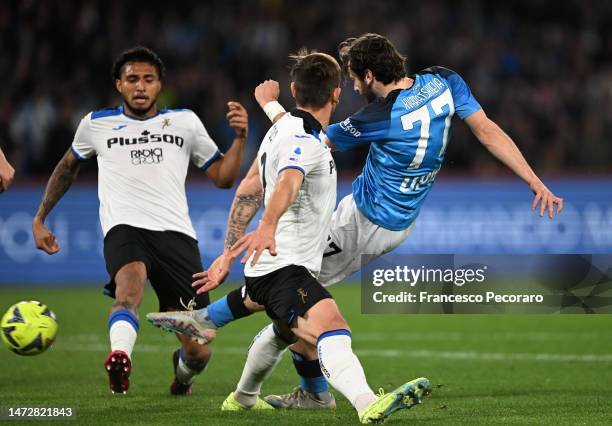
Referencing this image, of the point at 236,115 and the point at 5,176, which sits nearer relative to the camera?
the point at 5,176

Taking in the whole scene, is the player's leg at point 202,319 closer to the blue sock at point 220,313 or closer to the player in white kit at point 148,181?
the blue sock at point 220,313

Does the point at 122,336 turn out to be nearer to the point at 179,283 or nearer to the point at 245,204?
the point at 179,283

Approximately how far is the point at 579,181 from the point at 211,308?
39.9ft

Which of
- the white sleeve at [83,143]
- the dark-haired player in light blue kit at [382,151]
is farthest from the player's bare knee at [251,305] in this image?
the white sleeve at [83,143]

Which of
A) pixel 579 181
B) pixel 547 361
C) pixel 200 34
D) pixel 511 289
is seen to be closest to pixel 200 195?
pixel 200 34

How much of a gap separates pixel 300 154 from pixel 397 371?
3.91 metres

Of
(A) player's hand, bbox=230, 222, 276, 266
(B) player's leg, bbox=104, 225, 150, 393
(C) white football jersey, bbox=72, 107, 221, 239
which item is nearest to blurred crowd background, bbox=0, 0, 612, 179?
(C) white football jersey, bbox=72, 107, 221, 239

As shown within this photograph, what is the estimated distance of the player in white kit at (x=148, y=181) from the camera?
8.14 m

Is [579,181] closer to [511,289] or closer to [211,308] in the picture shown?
[511,289]

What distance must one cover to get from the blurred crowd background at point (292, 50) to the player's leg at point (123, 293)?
10.1 meters

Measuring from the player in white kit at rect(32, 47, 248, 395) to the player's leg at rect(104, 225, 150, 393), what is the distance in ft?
0.04

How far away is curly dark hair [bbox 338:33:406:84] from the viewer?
7332 millimetres

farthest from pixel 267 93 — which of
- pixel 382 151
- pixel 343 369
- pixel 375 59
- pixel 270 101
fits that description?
pixel 343 369

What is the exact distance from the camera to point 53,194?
8.38 metres
